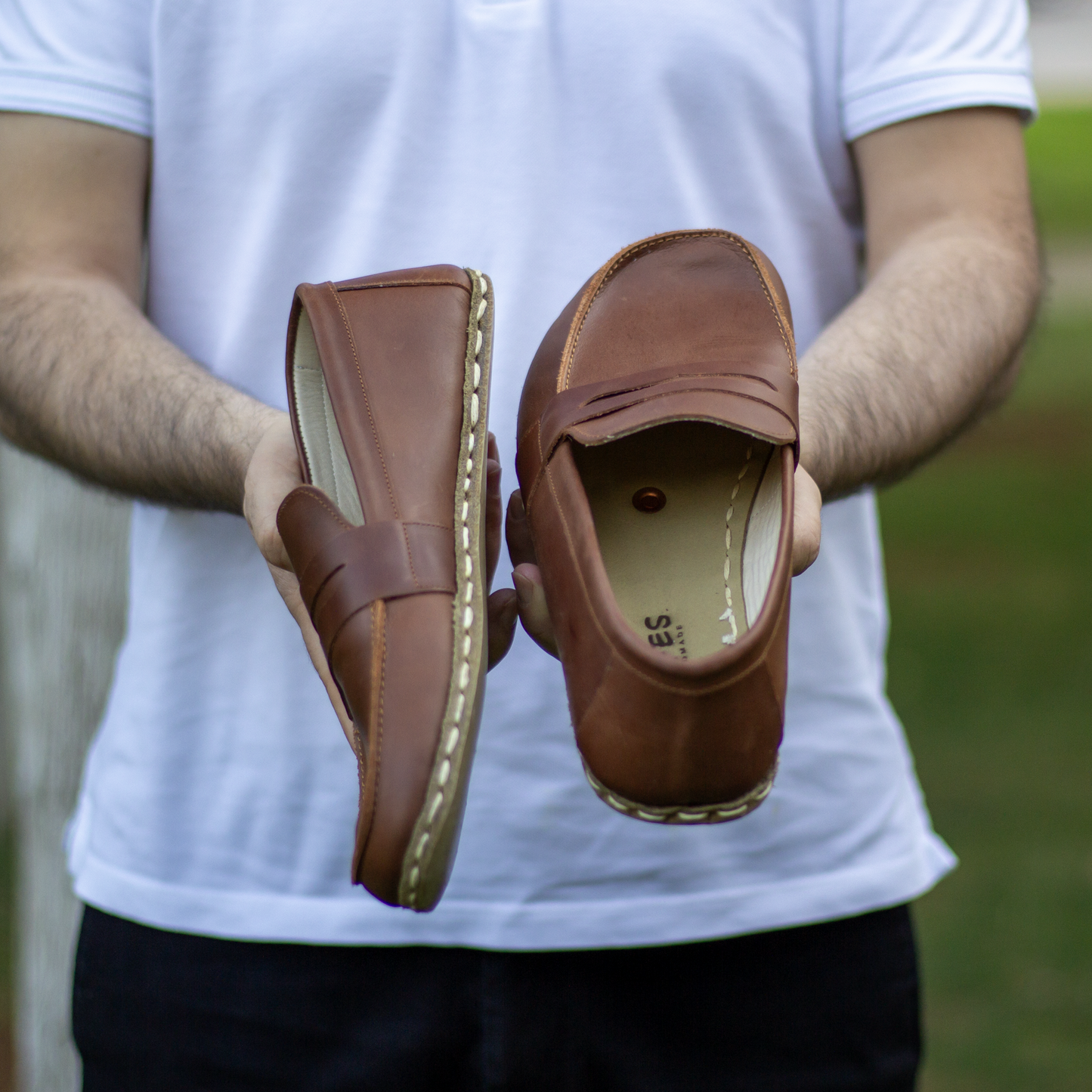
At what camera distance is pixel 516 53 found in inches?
56.1

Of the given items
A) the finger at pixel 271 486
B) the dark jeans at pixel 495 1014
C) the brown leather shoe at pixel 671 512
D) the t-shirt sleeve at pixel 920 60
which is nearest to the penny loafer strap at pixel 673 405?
the brown leather shoe at pixel 671 512

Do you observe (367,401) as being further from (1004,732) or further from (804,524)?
(1004,732)

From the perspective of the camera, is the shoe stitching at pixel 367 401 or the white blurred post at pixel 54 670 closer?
the shoe stitching at pixel 367 401

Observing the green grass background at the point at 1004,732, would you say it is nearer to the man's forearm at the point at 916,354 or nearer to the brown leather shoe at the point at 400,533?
the man's forearm at the point at 916,354

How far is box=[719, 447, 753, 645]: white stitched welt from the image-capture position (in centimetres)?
120

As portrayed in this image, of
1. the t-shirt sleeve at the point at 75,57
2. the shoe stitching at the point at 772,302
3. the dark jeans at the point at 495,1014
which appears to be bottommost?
the dark jeans at the point at 495,1014

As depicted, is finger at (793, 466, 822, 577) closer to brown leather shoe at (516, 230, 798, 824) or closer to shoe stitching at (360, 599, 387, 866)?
brown leather shoe at (516, 230, 798, 824)

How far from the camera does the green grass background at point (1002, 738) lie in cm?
345

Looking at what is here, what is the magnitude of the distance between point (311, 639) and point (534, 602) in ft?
0.71

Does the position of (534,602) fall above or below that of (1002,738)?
above

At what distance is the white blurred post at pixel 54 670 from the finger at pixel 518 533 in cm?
143

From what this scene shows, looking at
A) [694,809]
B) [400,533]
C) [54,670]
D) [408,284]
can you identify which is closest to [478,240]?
[408,284]

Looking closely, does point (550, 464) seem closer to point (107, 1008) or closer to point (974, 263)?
point (974, 263)

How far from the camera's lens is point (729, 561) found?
1.22m
